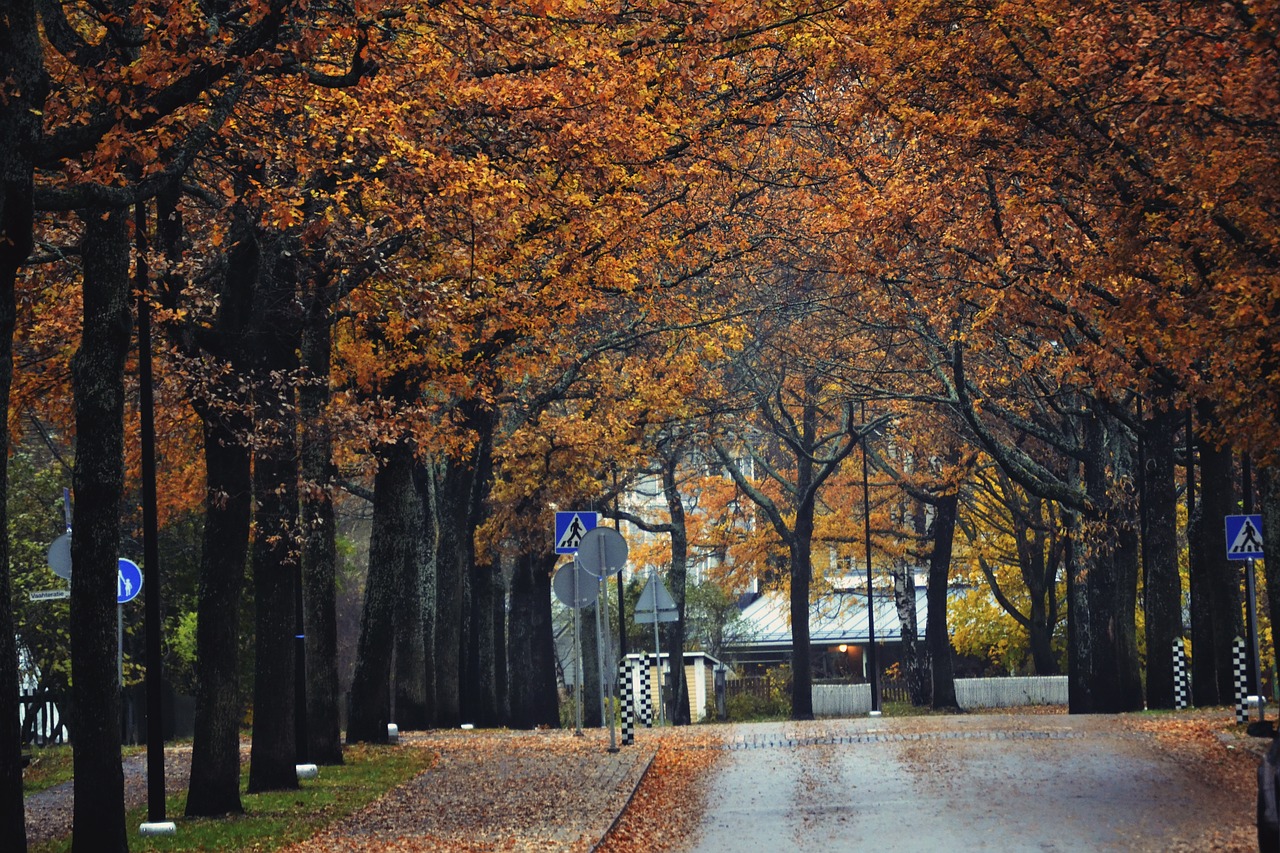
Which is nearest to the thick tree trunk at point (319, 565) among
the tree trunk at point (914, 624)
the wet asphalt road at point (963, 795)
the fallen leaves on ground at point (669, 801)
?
the fallen leaves on ground at point (669, 801)

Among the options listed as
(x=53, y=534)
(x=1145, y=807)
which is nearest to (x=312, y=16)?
(x=1145, y=807)

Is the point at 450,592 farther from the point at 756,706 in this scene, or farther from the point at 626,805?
the point at 756,706

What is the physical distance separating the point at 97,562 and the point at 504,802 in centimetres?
555

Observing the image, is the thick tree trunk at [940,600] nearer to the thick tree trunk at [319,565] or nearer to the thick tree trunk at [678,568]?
the thick tree trunk at [678,568]

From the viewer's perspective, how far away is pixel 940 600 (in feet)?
146

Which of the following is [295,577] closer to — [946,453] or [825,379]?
[825,379]

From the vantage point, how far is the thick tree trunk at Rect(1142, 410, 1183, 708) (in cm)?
2906

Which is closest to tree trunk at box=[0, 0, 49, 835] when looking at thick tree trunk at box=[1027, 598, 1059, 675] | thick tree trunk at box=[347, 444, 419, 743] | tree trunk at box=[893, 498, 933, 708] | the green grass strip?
the green grass strip

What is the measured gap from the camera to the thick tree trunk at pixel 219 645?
1525 centimetres

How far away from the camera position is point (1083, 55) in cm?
1558

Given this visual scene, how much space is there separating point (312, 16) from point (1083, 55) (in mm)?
6918

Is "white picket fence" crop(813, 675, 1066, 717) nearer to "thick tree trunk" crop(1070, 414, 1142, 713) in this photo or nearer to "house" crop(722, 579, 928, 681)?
"house" crop(722, 579, 928, 681)

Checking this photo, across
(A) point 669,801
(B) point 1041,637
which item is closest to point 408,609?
(A) point 669,801

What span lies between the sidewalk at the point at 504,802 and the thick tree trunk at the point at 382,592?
90 cm
